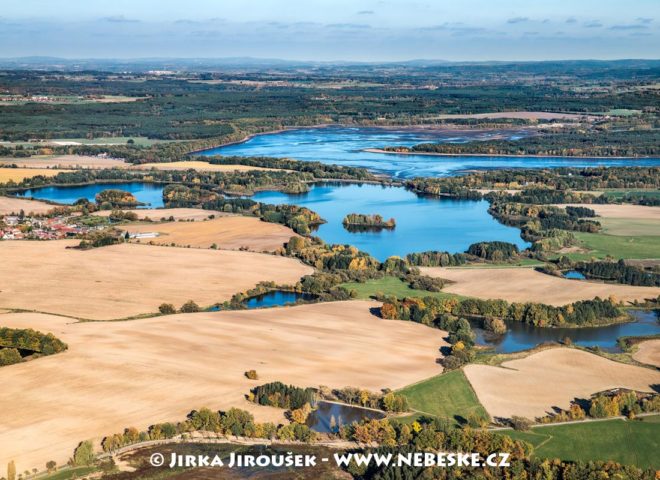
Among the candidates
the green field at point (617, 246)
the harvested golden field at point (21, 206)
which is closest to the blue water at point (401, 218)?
the green field at point (617, 246)

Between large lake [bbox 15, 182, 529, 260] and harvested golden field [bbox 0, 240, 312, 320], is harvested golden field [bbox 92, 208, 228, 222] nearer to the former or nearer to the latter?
large lake [bbox 15, 182, 529, 260]

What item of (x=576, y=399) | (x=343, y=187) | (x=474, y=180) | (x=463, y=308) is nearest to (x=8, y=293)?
(x=463, y=308)

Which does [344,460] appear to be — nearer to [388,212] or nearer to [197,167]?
[388,212]

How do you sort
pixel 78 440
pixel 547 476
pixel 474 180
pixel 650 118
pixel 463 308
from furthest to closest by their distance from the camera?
pixel 650 118
pixel 474 180
pixel 463 308
pixel 78 440
pixel 547 476

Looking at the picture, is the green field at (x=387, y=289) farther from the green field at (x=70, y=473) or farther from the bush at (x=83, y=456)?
the green field at (x=70, y=473)

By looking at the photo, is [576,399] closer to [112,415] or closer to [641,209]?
[112,415]

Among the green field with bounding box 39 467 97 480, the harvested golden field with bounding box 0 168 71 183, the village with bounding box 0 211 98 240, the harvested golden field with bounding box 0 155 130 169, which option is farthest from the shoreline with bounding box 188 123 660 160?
the green field with bounding box 39 467 97 480
